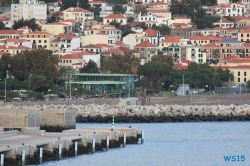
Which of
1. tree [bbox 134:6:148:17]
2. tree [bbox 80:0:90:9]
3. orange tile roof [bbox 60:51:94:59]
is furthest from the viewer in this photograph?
tree [bbox 80:0:90:9]

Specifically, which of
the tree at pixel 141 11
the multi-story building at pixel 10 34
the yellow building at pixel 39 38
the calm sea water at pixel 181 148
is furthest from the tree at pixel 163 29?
the calm sea water at pixel 181 148

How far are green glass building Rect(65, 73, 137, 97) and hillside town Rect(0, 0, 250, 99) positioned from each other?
26.4 feet

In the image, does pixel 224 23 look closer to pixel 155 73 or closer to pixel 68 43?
pixel 68 43

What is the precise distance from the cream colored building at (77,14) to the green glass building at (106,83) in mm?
52042

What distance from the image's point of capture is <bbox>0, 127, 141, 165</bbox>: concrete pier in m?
47.6

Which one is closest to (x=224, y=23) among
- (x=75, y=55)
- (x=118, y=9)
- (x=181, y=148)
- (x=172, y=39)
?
(x=118, y=9)

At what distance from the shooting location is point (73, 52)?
126 meters

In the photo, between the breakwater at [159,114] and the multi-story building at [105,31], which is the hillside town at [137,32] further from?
the breakwater at [159,114]

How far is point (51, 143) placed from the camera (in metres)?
49.8

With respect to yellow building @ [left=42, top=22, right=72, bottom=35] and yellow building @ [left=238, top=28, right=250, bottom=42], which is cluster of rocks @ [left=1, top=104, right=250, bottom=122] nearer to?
yellow building @ [left=42, top=22, right=72, bottom=35]

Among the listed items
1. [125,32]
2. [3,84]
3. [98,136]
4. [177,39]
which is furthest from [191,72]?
[98,136]

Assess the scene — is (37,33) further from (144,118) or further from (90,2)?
(144,118)

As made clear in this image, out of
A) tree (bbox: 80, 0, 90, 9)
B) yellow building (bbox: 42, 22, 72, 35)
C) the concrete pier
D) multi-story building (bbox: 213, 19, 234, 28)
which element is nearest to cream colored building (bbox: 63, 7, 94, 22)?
tree (bbox: 80, 0, 90, 9)

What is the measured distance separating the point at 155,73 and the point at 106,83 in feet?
39.2
